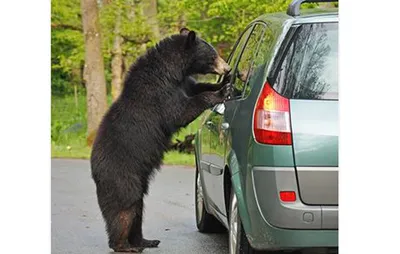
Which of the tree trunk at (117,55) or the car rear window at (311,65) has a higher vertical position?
the tree trunk at (117,55)

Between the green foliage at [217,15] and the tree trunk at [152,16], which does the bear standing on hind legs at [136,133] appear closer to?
the green foliage at [217,15]

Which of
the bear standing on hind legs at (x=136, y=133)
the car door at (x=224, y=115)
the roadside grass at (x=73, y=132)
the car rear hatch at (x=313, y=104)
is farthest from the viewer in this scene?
the roadside grass at (x=73, y=132)

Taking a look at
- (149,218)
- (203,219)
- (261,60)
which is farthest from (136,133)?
(149,218)

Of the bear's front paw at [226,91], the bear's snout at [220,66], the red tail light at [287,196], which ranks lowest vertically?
the red tail light at [287,196]

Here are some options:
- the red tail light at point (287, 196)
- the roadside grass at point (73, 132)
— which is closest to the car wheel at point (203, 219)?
the roadside grass at point (73, 132)

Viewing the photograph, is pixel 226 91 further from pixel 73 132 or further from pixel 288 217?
pixel 73 132

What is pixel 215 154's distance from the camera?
686cm

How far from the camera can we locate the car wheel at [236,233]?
590 cm

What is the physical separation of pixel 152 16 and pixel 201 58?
1638 cm

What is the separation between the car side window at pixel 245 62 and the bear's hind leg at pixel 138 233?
1405mm

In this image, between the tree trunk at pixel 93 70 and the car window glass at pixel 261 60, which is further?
the tree trunk at pixel 93 70

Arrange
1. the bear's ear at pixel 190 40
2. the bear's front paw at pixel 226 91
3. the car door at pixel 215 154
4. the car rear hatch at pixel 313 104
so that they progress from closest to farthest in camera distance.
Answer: the car rear hatch at pixel 313 104 → the car door at pixel 215 154 → the bear's front paw at pixel 226 91 → the bear's ear at pixel 190 40

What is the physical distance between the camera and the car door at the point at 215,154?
664 centimetres

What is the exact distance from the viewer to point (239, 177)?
18.7 feet
